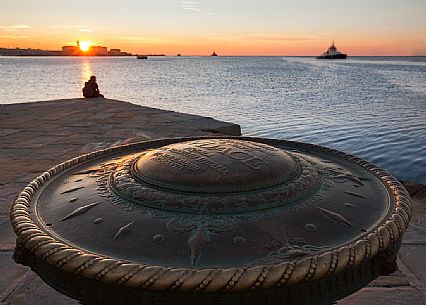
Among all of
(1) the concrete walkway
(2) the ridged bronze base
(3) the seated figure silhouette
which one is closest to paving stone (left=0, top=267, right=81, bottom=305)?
Answer: (1) the concrete walkway

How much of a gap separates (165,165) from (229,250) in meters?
0.48

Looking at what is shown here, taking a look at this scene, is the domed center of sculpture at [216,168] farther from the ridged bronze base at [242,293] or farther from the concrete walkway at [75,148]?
the concrete walkway at [75,148]

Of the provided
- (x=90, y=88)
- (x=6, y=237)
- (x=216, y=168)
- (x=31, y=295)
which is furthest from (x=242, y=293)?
(x=90, y=88)

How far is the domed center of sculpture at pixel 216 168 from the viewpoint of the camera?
49.3 inches

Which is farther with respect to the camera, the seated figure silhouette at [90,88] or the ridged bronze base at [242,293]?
the seated figure silhouette at [90,88]

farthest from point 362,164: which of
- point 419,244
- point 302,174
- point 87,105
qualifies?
point 87,105

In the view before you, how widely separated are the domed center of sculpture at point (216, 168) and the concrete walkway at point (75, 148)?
1.12m

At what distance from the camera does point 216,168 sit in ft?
4.32

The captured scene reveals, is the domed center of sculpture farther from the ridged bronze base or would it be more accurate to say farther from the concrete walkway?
the concrete walkway

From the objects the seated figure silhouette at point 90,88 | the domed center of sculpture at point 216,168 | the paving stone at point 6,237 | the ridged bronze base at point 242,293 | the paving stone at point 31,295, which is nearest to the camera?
the ridged bronze base at point 242,293

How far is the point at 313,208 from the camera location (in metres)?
1.22

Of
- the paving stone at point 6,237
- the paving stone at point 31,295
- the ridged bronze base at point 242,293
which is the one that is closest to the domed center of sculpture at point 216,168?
the ridged bronze base at point 242,293

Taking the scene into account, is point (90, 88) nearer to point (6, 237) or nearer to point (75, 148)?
point (75, 148)

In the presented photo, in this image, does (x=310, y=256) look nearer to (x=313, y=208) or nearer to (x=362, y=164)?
(x=313, y=208)
